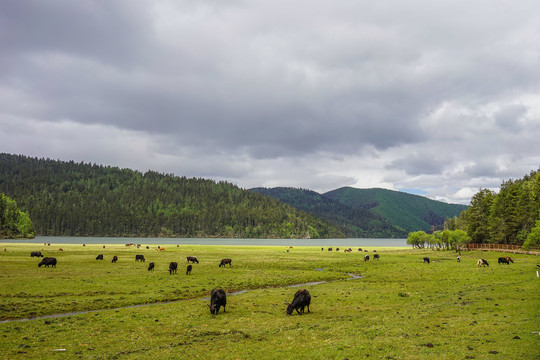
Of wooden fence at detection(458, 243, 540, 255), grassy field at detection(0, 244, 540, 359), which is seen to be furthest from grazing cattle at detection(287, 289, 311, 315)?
wooden fence at detection(458, 243, 540, 255)

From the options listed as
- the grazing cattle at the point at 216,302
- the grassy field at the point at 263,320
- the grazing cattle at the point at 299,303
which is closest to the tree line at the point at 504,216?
the grassy field at the point at 263,320

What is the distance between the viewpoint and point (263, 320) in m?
22.5

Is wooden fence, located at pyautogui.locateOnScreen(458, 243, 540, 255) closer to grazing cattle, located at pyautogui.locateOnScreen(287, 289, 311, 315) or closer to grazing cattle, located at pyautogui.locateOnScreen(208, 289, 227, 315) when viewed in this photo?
grazing cattle, located at pyautogui.locateOnScreen(287, 289, 311, 315)

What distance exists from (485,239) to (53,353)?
400 ft

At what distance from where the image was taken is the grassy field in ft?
51.9

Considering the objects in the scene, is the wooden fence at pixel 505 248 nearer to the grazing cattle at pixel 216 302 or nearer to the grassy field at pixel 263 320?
the grassy field at pixel 263 320

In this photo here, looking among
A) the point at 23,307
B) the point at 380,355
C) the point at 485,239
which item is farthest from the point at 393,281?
the point at 485,239

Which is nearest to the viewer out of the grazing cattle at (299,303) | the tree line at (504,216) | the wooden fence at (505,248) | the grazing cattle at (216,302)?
the grazing cattle at (216,302)

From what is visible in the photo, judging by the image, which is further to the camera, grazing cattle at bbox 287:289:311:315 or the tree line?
the tree line

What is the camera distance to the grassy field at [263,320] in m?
15.8

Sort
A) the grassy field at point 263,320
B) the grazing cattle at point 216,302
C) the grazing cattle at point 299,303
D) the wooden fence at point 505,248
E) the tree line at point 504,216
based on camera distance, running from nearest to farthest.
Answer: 1. the grassy field at point 263,320
2. the grazing cattle at point 216,302
3. the grazing cattle at point 299,303
4. the wooden fence at point 505,248
5. the tree line at point 504,216

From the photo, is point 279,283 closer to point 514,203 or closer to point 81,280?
point 81,280

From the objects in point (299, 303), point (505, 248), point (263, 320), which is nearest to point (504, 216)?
point (505, 248)

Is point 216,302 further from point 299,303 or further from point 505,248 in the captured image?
point 505,248
